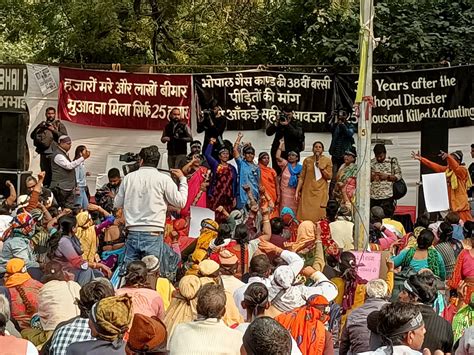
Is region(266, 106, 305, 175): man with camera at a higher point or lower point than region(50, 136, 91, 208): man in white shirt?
higher

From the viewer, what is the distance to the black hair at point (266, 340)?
470 centimetres

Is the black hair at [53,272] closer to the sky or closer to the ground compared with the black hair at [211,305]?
closer to the ground

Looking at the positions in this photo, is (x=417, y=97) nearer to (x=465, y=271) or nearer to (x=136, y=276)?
(x=465, y=271)

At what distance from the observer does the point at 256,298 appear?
6.86m

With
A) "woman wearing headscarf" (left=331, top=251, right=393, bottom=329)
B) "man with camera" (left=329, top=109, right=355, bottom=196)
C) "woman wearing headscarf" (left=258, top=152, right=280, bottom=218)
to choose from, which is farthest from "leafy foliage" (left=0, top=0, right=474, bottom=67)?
"woman wearing headscarf" (left=331, top=251, right=393, bottom=329)

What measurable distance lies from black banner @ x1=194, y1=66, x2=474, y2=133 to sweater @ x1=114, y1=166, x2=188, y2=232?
26.2 ft

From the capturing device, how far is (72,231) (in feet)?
33.4

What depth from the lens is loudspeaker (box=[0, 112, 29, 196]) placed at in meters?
18.2

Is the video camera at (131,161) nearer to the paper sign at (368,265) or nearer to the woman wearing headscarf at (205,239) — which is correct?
the woman wearing headscarf at (205,239)

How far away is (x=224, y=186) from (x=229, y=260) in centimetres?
698

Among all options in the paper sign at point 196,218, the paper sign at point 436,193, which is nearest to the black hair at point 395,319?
the paper sign at point 196,218

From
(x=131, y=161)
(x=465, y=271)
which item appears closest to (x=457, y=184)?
(x=131, y=161)

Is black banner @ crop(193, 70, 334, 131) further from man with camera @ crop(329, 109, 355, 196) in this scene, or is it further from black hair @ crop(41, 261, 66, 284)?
black hair @ crop(41, 261, 66, 284)

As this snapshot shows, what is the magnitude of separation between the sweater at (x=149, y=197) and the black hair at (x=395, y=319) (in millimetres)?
4552
